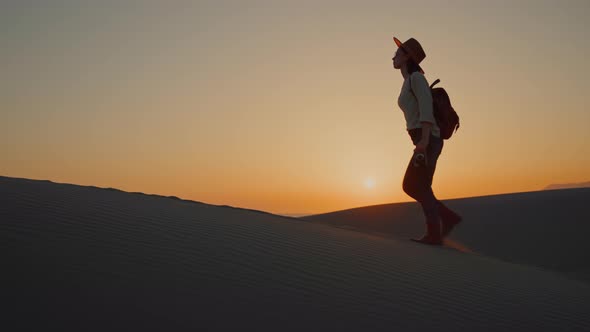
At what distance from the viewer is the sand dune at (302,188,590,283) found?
1000 centimetres

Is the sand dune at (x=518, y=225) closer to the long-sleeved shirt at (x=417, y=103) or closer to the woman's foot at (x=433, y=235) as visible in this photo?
the woman's foot at (x=433, y=235)

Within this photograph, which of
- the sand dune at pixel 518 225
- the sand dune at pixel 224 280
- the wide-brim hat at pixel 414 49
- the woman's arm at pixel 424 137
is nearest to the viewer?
the sand dune at pixel 224 280

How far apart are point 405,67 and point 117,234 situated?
2.98 metres

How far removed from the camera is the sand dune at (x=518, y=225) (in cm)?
1000

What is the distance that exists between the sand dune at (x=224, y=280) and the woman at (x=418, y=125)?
565 millimetres

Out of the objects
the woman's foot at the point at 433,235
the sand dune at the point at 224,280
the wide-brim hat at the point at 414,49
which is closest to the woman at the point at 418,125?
the wide-brim hat at the point at 414,49

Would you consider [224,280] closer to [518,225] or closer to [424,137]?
[424,137]

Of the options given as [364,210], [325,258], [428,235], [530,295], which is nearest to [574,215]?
[364,210]

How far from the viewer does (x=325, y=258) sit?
12.6 ft

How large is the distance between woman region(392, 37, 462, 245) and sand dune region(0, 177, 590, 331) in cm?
56

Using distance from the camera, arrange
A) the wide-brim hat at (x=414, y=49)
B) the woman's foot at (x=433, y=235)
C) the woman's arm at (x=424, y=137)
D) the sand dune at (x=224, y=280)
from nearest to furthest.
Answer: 1. the sand dune at (x=224, y=280)
2. the woman's arm at (x=424, y=137)
3. the wide-brim hat at (x=414, y=49)
4. the woman's foot at (x=433, y=235)

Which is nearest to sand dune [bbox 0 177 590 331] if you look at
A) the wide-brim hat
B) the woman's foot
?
the woman's foot

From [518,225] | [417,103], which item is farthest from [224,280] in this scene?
[518,225]

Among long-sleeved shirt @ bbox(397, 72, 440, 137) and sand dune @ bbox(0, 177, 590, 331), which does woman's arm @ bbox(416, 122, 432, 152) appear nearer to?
long-sleeved shirt @ bbox(397, 72, 440, 137)
